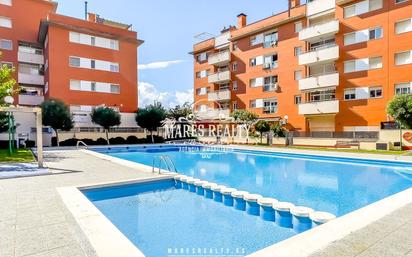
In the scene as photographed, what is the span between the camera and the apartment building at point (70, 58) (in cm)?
2977

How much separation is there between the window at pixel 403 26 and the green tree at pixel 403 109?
7.64 m

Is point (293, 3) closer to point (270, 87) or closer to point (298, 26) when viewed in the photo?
point (298, 26)

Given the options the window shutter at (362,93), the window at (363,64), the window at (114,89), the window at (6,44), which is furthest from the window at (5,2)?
the window shutter at (362,93)

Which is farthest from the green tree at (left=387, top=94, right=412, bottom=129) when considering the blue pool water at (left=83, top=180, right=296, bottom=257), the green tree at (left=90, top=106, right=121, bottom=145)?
the green tree at (left=90, top=106, right=121, bottom=145)

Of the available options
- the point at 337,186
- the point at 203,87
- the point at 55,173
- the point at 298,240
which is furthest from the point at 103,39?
the point at 298,240

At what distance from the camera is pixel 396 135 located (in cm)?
2114

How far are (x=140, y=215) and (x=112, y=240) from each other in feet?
9.03

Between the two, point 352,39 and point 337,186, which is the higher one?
point 352,39

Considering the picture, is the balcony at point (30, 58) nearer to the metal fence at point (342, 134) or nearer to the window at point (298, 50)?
the window at point (298, 50)

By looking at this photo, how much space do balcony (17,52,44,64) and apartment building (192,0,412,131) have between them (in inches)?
871

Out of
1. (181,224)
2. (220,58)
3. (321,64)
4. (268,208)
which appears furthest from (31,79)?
(268,208)

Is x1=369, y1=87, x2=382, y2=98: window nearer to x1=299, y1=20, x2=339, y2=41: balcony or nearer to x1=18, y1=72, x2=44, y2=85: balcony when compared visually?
x1=299, y1=20, x2=339, y2=41: balcony

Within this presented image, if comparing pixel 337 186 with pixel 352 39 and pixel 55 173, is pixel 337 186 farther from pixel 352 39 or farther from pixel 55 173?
pixel 352 39

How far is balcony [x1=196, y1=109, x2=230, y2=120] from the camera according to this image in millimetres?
36406
